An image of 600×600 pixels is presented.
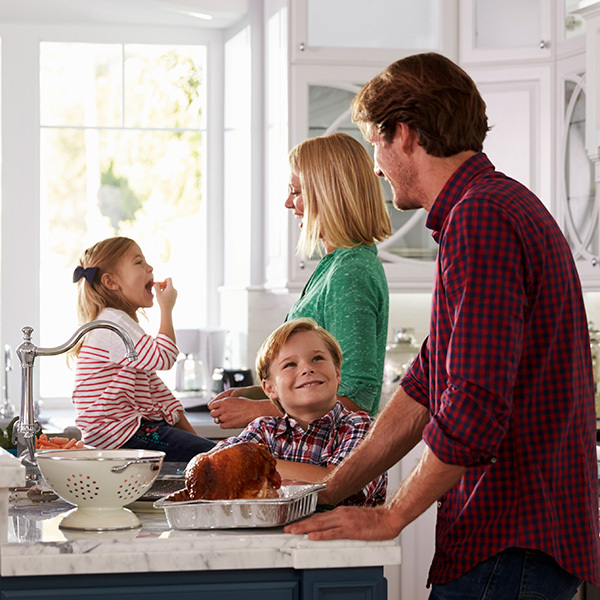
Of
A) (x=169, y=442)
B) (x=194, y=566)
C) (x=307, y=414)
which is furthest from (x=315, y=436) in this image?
(x=169, y=442)

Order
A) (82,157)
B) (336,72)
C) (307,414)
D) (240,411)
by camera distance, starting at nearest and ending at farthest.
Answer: (307,414)
(240,411)
(336,72)
(82,157)

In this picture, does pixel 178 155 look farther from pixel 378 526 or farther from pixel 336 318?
pixel 378 526

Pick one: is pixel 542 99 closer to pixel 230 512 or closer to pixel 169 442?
pixel 169 442

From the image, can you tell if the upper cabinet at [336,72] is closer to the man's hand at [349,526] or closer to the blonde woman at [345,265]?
the blonde woman at [345,265]

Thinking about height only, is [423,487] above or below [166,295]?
below

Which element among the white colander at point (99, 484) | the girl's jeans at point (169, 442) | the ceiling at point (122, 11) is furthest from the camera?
the ceiling at point (122, 11)

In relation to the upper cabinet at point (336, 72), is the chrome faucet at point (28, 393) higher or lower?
lower

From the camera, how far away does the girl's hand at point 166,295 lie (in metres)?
3.01

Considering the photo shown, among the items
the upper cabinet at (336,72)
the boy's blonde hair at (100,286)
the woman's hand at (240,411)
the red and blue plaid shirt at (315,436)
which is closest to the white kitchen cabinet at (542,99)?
the upper cabinet at (336,72)

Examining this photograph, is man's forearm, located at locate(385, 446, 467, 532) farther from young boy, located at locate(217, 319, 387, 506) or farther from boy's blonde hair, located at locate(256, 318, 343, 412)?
boy's blonde hair, located at locate(256, 318, 343, 412)

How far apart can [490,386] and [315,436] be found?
0.61 meters

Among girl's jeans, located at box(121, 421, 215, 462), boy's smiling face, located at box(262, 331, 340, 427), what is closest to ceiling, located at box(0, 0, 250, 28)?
girl's jeans, located at box(121, 421, 215, 462)

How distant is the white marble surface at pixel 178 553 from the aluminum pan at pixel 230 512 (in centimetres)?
2

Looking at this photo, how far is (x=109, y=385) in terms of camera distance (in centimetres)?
281
